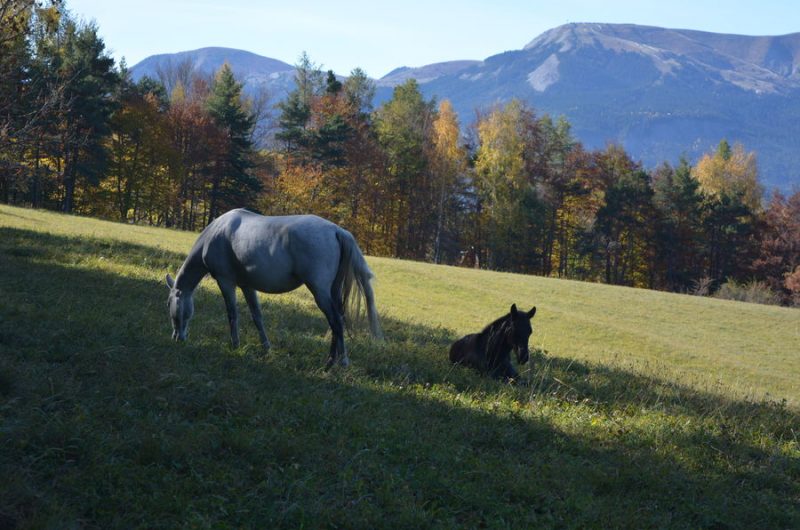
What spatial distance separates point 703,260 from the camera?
68750mm

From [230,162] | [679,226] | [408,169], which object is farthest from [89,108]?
A: [679,226]

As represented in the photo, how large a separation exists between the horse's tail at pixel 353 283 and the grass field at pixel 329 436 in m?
0.66

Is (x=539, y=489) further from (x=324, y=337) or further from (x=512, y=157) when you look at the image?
(x=512, y=157)

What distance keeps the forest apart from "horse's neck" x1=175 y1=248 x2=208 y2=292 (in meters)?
48.3

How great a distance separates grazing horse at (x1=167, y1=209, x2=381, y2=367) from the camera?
9320mm

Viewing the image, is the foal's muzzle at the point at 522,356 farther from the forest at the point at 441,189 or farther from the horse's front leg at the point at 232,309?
the forest at the point at 441,189

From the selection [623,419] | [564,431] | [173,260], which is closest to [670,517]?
[564,431]

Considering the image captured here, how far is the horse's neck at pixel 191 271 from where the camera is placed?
10.1 meters

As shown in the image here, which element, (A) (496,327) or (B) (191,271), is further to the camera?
(A) (496,327)

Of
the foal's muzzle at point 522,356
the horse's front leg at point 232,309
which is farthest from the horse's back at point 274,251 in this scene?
the foal's muzzle at point 522,356

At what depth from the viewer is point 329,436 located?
6.21 meters

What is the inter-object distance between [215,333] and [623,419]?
619cm

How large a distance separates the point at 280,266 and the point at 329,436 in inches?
146

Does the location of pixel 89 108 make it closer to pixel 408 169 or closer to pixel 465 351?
pixel 408 169
